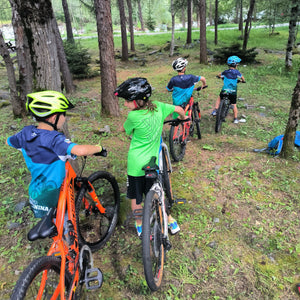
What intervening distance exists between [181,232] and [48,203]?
216 cm

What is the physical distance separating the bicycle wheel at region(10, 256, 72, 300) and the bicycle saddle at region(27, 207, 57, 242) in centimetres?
20

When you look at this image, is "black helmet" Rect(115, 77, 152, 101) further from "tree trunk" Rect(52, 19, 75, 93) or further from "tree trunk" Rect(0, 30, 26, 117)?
"tree trunk" Rect(52, 19, 75, 93)

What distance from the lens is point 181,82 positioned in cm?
573

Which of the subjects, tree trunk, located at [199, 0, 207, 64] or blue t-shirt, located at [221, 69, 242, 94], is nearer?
blue t-shirt, located at [221, 69, 242, 94]

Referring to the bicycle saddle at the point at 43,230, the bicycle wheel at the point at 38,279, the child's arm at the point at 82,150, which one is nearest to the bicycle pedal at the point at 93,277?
the bicycle wheel at the point at 38,279

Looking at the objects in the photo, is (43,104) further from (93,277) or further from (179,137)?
(179,137)

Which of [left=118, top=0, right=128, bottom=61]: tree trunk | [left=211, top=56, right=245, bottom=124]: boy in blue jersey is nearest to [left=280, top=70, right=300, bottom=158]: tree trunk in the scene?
[left=211, top=56, right=245, bottom=124]: boy in blue jersey

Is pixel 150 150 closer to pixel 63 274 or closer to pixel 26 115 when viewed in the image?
pixel 63 274

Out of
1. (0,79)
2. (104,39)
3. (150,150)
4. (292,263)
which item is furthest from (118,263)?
(0,79)

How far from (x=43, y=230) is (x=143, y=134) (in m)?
1.62

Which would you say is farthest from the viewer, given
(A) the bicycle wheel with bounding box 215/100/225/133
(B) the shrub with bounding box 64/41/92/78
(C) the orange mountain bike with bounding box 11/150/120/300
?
(B) the shrub with bounding box 64/41/92/78

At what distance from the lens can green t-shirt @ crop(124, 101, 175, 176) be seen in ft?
9.59

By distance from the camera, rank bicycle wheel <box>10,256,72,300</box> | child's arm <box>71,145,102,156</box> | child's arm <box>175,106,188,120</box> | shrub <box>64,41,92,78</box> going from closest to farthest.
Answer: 1. bicycle wheel <box>10,256,72,300</box>
2. child's arm <box>71,145,102,156</box>
3. child's arm <box>175,106,188,120</box>
4. shrub <box>64,41,92,78</box>

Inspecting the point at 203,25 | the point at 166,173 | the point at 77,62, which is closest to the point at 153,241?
the point at 166,173
